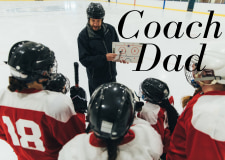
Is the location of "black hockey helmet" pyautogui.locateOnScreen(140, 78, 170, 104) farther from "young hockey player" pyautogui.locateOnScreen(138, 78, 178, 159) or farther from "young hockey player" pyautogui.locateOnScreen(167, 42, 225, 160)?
"young hockey player" pyautogui.locateOnScreen(167, 42, 225, 160)

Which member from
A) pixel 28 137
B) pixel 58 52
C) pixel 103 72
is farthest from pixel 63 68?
pixel 28 137

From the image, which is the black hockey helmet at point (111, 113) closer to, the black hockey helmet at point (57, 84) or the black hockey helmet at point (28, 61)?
the black hockey helmet at point (28, 61)

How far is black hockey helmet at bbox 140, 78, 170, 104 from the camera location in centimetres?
125

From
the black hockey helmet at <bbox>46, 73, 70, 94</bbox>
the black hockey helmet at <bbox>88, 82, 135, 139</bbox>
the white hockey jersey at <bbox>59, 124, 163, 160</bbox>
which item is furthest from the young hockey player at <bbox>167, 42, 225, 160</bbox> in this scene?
the black hockey helmet at <bbox>46, 73, 70, 94</bbox>

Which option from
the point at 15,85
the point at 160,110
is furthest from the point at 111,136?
the point at 160,110

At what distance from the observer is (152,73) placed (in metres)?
3.42

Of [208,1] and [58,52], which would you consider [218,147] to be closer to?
[58,52]

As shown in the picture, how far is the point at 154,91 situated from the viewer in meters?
1.26

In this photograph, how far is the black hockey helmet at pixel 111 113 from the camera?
0.64m

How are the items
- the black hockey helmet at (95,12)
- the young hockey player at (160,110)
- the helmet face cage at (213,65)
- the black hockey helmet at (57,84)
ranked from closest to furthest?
the helmet face cage at (213,65) → the young hockey player at (160,110) → the black hockey helmet at (57,84) → the black hockey helmet at (95,12)

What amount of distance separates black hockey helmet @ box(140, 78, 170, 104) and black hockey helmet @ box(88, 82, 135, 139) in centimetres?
58

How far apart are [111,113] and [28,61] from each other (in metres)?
0.53

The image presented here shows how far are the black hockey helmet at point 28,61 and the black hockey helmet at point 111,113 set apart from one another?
40 cm

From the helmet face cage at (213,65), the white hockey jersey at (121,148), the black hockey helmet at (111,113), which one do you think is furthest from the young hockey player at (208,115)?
the black hockey helmet at (111,113)
